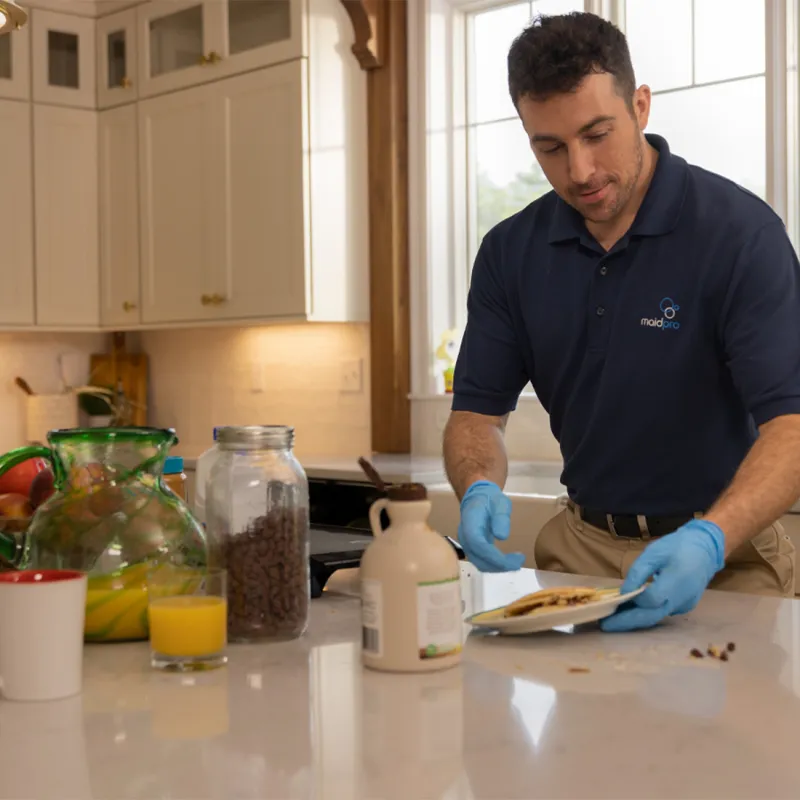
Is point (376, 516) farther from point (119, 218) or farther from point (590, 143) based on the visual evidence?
point (119, 218)

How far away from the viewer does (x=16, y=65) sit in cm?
469

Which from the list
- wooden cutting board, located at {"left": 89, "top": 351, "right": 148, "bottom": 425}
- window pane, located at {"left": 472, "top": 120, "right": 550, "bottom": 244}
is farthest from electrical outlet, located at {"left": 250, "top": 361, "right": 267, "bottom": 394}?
window pane, located at {"left": 472, "top": 120, "right": 550, "bottom": 244}

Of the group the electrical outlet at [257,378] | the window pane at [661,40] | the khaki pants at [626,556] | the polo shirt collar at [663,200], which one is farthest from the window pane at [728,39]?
the electrical outlet at [257,378]

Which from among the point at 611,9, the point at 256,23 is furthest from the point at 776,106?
the point at 256,23

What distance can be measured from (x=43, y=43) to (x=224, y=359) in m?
1.44

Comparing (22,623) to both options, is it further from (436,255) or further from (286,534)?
(436,255)

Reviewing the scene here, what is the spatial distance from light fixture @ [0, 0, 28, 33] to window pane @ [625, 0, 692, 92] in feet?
7.97

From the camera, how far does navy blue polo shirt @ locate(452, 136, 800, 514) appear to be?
1.81 metres

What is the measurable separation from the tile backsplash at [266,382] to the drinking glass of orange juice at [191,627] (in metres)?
3.22

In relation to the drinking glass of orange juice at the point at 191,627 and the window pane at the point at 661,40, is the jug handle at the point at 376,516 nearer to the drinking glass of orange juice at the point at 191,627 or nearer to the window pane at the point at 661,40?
the drinking glass of orange juice at the point at 191,627

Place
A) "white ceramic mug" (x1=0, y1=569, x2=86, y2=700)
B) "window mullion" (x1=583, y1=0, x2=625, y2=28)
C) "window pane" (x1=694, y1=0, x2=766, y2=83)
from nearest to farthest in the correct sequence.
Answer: "white ceramic mug" (x1=0, y1=569, x2=86, y2=700)
"window pane" (x1=694, y1=0, x2=766, y2=83)
"window mullion" (x1=583, y1=0, x2=625, y2=28)

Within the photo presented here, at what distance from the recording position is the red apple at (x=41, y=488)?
5.18 feet

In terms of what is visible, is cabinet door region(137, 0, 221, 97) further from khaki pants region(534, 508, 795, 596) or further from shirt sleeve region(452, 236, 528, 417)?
khaki pants region(534, 508, 795, 596)

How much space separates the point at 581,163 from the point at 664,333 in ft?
1.00
